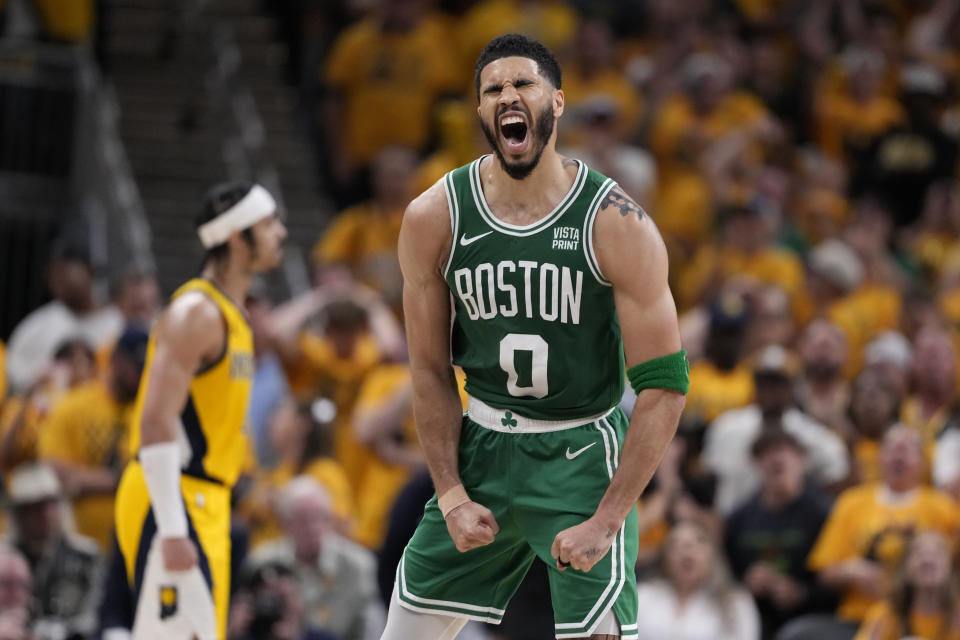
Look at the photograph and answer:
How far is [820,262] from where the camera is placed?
11359 millimetres

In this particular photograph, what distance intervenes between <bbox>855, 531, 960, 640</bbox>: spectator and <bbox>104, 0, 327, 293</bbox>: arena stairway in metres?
6.16

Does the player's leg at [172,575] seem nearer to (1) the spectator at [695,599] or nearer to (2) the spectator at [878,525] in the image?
(1) the spectator at [695,599]

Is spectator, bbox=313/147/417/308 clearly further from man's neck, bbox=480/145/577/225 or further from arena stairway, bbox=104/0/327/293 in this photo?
man's neck, bbox=480/145/577/225

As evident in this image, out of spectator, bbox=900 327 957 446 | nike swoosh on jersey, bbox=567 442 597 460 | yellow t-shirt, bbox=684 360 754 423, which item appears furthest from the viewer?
yellow t-shirt, bbox=684 360 754 423

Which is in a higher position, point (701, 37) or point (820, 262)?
point (701, 37)

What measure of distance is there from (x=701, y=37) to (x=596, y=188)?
30.7 feet

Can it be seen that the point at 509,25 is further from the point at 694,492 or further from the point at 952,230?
the point at 694,492

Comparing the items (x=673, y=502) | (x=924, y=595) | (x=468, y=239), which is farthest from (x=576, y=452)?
(x=673, y=502)

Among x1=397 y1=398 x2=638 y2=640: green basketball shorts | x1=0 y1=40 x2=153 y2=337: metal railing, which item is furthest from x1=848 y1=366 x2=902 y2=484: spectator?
x1=0 y1=40 x2=153 y2=337: metal railing

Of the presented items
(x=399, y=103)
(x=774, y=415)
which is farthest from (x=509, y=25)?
(x=774, y=415)

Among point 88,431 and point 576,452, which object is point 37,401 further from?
point 576,452

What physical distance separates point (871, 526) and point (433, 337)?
4389 mm

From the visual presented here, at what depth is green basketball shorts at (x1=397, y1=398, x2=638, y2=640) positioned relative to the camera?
446cm

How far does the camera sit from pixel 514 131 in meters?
4.47
